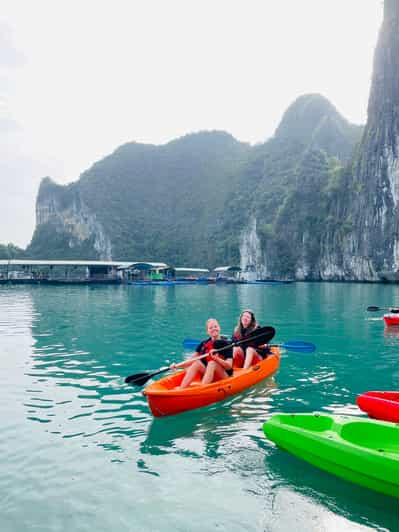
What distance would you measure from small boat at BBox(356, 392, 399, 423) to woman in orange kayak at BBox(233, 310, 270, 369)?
2.89 metres

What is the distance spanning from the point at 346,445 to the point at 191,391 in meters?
3.16

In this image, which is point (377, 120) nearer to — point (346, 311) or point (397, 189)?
point (397, 189)

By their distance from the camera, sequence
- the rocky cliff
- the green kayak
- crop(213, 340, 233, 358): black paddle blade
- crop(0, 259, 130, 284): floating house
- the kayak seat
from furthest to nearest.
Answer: the rocky cliff → crop(0, 259, 130, 284): floating house → crop(213, 340, 233, 358): black paddle blade → the kayak seat → the green kayak

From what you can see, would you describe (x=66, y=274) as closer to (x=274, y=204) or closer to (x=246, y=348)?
(x=274, y=204)

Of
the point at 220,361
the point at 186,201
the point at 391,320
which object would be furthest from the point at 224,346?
the point at 186,201

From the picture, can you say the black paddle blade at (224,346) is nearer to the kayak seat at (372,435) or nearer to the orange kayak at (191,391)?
the orange kayak at (191,391)

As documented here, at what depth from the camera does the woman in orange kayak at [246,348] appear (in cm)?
1031

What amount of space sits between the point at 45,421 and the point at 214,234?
153m

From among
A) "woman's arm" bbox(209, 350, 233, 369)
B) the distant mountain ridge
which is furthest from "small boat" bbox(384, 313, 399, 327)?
the distant mountain ridge

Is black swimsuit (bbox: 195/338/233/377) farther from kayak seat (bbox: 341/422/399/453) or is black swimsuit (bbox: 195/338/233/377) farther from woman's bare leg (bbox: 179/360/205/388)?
kayak seat (bbox: 341/422/399/453)

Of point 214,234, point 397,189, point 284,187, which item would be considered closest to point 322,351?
point 397,189

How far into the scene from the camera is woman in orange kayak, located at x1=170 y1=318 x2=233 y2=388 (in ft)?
28.9

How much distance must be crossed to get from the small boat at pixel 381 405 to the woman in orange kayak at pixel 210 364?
2690 millimetres

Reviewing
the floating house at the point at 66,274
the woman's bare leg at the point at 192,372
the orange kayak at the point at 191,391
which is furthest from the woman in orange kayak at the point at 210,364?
the floating house at the point at 66,274
